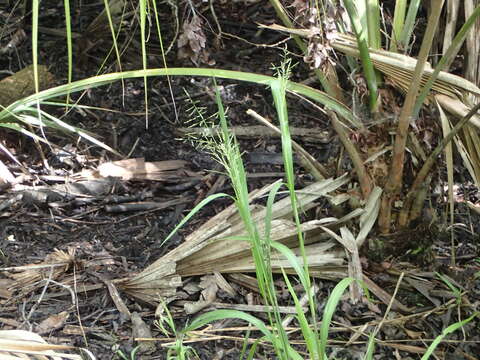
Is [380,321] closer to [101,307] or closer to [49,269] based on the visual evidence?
[101,307]

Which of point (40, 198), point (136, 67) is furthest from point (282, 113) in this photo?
point (136, 67)

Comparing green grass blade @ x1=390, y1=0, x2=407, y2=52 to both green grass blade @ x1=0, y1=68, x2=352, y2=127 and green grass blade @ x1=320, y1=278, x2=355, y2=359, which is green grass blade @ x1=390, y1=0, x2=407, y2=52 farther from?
green grass blade @ x1=320, y1=278, x2=355, y2=359

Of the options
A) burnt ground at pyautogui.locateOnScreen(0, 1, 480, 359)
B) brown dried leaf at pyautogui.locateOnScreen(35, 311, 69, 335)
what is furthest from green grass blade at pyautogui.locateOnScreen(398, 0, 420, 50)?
brown dried leaf at pyautogui.locateOnScreen(35, 311, 69, 335)

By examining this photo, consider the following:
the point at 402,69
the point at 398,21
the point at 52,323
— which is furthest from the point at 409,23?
the point at 52,323

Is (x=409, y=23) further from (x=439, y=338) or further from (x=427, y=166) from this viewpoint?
(x=439, y=338)

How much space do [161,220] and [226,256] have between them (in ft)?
1.39

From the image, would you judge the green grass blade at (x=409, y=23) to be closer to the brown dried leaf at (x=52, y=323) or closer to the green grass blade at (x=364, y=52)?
the green grass blade at (x=364, y=52)

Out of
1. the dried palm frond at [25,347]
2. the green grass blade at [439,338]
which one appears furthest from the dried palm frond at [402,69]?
the dried palm frond at [25,347]

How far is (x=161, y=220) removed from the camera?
210cm

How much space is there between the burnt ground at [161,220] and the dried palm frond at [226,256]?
4 centimetres

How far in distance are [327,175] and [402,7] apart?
1.53 ft

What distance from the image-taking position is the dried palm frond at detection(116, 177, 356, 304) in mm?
1714

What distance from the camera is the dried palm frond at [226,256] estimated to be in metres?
1.71

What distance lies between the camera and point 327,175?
6.07 feet
